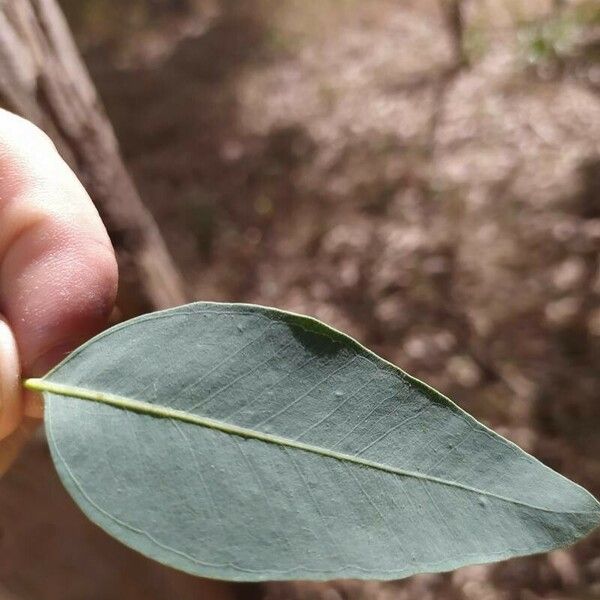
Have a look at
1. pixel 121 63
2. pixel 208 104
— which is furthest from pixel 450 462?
pixel 121 63

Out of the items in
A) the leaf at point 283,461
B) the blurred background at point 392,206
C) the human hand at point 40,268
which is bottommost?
the blurred background at point 392,206

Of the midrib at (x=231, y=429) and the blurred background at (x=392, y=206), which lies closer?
the midrib at (x=231, y=429)

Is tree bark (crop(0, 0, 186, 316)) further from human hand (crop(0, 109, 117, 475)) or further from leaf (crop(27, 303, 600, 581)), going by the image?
leaf (crop(27, 303, 600, 581))

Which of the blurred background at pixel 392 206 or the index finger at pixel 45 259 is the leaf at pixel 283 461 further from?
the blurred background at pixel 392 206

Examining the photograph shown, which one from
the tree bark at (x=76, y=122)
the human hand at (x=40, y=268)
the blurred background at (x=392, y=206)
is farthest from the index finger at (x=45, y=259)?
the blurred background at (x=392, y=206)

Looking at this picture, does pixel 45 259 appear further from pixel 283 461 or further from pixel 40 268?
pixel 283 461

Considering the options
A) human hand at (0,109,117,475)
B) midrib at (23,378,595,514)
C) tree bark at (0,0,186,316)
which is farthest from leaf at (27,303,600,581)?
tree bark at (0,0,186,316)

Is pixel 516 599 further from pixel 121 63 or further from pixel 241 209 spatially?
pixel 121 63

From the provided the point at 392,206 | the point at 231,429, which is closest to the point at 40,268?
the point at 231,429
